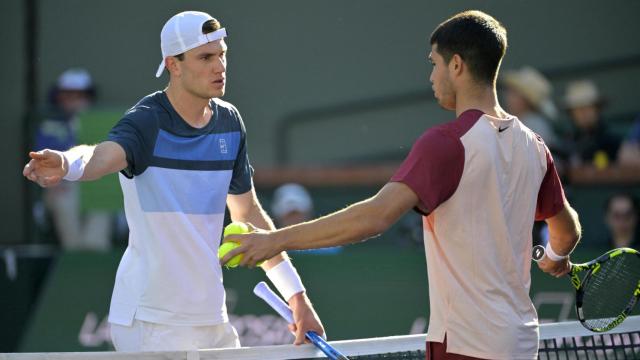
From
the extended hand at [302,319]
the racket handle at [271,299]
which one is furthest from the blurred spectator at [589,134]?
the racket handle at [271,299]

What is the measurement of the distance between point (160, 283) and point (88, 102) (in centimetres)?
683

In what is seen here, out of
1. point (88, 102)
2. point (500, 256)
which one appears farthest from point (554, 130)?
point (500, 256)

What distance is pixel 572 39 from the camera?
1213 centimetres

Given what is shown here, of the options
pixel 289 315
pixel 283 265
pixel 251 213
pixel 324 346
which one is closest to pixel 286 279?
pixel 283 265

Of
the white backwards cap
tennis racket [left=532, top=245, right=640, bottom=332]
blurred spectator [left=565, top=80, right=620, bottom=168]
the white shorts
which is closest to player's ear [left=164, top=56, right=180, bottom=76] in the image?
the white backwards cap

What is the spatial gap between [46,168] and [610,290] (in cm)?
236

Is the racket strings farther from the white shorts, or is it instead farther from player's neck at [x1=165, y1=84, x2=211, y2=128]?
player's neck at [x1=165, y1=84, x2=211, y2=128]

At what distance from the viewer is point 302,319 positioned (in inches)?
202

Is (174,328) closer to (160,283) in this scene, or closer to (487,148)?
(160,283)

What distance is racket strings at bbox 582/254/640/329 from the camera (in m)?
5.09

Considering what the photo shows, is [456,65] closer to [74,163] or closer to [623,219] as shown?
[74,163]

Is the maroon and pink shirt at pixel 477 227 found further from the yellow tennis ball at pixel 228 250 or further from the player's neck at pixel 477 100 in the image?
the yellow tennis ball at pixel 228 250

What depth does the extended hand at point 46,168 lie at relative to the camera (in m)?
4.41

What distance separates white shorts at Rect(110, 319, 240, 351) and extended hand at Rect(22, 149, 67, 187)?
0.85 m
